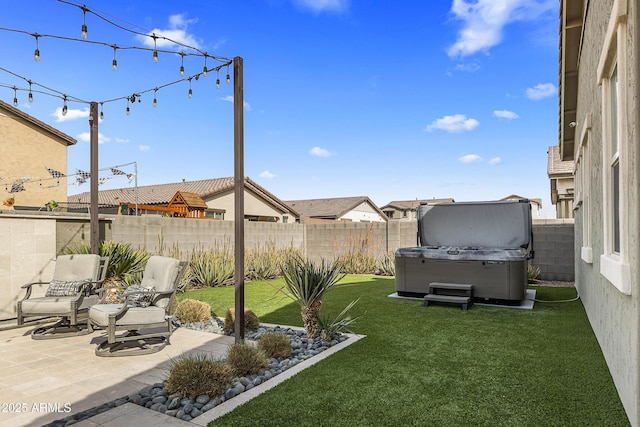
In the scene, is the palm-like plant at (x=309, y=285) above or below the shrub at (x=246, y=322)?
above

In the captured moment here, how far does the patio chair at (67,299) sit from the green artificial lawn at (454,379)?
265cm

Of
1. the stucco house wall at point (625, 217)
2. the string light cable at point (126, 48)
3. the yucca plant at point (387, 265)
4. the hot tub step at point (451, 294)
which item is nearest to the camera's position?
the stucco house wall at point (625, 217)

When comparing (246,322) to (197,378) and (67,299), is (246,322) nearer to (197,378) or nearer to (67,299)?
(197,378)

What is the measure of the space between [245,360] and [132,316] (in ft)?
5.52

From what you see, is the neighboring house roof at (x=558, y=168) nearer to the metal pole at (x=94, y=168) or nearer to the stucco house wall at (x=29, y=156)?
the metal pole at (x=94, y=168)

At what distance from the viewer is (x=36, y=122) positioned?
776 inches

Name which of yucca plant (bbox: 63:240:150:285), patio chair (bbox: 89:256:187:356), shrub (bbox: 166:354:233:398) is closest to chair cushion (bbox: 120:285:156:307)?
patio chair (bbox: 89:256:187:356)

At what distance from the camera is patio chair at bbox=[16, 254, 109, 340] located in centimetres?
479

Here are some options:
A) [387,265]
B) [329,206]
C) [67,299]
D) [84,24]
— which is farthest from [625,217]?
[329,206]

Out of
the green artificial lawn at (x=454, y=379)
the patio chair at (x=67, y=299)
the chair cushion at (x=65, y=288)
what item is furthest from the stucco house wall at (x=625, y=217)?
the chair cushion at (x=65, y=288)

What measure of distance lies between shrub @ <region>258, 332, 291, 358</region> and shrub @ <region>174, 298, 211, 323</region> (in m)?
1.88

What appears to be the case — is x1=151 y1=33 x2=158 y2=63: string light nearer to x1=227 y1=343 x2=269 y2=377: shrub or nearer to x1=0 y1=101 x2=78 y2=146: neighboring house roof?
x1=227 y1=343 x2=269 y2=377: shrub

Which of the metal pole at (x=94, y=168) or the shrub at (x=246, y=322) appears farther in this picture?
the metal pole at (x=94, y=168)

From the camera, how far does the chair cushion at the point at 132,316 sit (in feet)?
14.2
